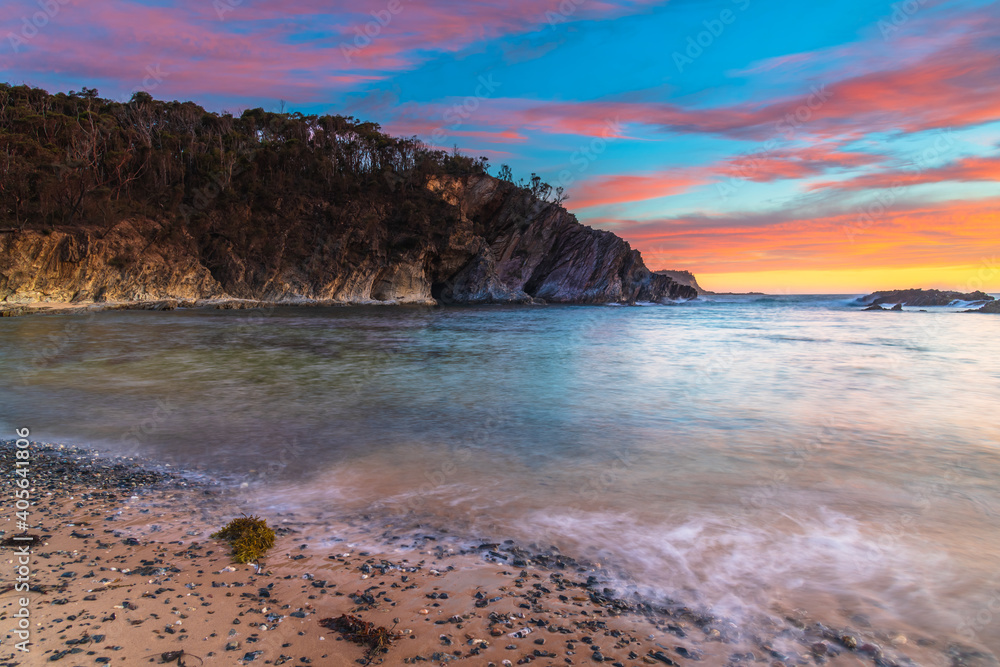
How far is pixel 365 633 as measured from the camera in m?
2.77

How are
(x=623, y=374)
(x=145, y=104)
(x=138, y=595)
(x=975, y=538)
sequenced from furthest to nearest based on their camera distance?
1. (x=145, y=104)
2. (x=623, y=374)
3. (x=975, y=538)
4. (x=138, y=595)

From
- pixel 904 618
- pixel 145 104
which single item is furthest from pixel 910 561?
pixel 145 104

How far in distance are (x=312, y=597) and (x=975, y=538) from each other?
5426 mm

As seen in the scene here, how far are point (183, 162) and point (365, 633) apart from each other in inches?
2488

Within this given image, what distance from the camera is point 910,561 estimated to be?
409 centimetres

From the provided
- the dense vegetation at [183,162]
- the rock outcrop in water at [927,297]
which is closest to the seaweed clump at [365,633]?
the dense vegetation at [183,162]

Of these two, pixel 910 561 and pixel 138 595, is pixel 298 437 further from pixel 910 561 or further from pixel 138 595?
pixel 910 561

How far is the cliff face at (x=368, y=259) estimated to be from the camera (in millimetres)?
38281

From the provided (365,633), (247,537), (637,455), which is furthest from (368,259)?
Answer: (365,633)

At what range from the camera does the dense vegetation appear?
41469 millimetres

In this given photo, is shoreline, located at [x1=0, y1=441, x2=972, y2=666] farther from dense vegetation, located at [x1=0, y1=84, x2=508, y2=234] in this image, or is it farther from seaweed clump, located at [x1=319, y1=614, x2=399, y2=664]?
dense vegetation, located at [x1=0, y1=84, x2=508, y2=234]

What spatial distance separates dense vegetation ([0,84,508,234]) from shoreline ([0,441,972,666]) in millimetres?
46249

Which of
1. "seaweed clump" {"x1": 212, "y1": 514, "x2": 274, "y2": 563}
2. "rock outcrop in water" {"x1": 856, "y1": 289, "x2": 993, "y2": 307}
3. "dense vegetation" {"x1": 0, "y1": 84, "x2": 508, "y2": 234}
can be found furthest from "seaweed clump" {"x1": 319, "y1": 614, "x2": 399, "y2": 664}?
"rock outcrop in water" {"x1": 856, "y1": 289, "x2": 993, "y2": 307}

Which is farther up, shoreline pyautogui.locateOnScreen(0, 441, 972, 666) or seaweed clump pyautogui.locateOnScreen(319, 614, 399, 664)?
seaweed clump pyautogui.locateOnScreen(319, 614, 399, 664)
